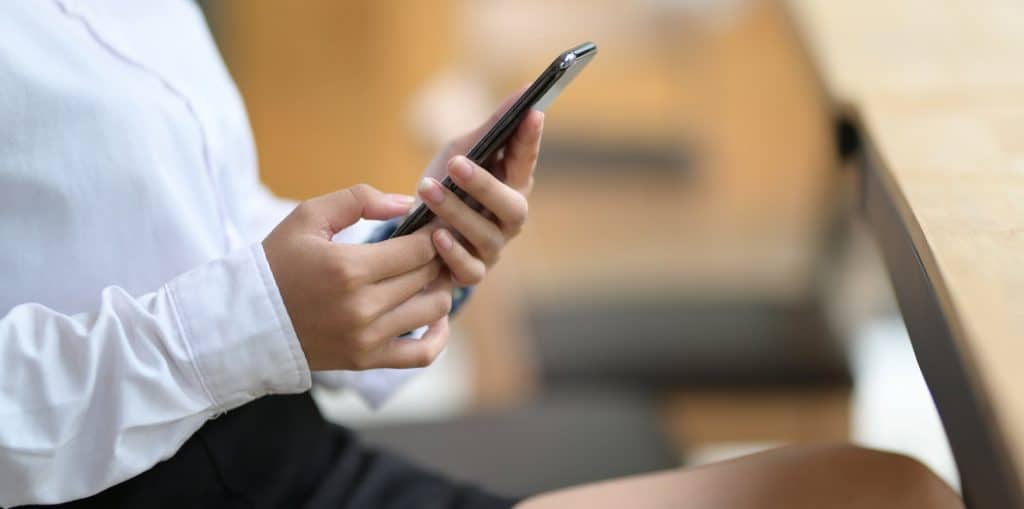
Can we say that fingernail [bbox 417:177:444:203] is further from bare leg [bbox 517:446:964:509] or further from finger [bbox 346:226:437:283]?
bare leg [bbox 517:446:964:509]

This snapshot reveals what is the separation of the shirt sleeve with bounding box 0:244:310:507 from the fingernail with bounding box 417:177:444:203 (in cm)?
10

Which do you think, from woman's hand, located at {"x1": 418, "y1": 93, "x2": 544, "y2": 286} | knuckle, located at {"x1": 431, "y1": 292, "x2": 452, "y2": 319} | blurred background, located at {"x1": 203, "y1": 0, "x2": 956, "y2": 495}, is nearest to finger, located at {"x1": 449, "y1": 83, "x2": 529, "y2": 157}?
woman's hand, located at {"x1": 418, "y1": 93, "x2": 544, "y2": 286}

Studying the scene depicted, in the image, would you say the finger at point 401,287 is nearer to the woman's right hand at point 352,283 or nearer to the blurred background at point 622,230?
the woman's right hand at point 352,283

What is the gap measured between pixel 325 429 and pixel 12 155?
0.94ft

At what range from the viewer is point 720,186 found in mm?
3131

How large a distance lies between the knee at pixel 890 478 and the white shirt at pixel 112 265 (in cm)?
33

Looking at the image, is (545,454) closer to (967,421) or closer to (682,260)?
(967,421)

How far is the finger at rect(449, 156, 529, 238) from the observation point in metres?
0.67

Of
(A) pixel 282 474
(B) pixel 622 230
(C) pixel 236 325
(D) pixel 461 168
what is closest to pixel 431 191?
(D) pixel 461 168

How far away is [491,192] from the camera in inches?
27.1

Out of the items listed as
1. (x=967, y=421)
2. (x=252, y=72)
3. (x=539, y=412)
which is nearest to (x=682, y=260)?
(x=539, y=412)

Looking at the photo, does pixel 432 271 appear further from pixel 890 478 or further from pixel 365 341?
pixel 890 478

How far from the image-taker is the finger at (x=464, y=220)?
2.22ft

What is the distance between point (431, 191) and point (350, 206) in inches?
1.9
